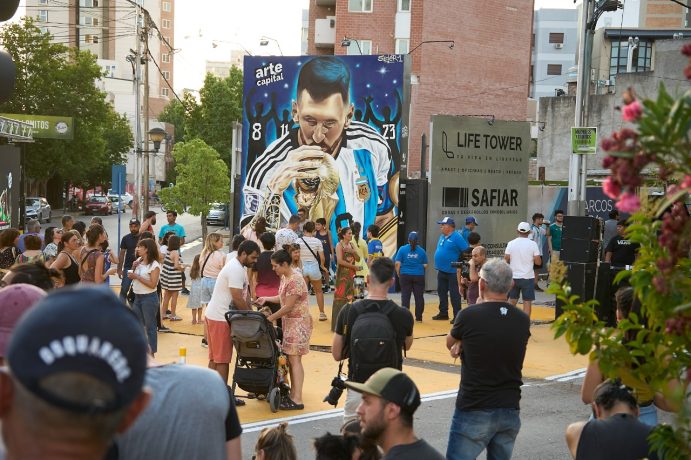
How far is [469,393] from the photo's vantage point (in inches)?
249

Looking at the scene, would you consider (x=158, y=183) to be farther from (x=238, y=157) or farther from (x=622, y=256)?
(x=622, y=256)

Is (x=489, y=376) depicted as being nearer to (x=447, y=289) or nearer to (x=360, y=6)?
(x=447, y=289)

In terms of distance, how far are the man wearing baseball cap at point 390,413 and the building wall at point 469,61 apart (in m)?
40.9

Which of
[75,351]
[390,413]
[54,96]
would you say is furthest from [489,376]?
[54,96]

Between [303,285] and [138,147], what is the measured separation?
2254cm

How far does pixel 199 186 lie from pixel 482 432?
92.2 ft

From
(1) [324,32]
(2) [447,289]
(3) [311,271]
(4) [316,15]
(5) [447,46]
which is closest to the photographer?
(3) [311,271]

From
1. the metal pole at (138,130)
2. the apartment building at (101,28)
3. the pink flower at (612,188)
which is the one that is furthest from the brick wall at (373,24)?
Result: the apartment building at (101,28)

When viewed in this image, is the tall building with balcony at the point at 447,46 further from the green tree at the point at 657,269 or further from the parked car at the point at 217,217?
the green tree at the point at 657,269

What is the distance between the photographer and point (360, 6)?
4791cm

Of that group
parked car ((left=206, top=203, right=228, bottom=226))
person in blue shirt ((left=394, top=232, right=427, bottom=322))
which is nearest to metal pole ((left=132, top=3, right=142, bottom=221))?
person in blue shirt ((left=394, top=232, right=427, bottom=322))

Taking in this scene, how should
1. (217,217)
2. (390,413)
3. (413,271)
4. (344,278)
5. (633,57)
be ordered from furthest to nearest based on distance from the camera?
1. (633,57)
2. (217,217)
3. (413,271)
4. (344,278)
5. (390,413)

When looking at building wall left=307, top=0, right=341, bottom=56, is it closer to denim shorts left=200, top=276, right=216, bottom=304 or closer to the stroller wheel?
denim shorts left=200, top=276, right=216, bottom=304

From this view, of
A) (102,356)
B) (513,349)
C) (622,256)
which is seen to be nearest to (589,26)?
(622,256)
